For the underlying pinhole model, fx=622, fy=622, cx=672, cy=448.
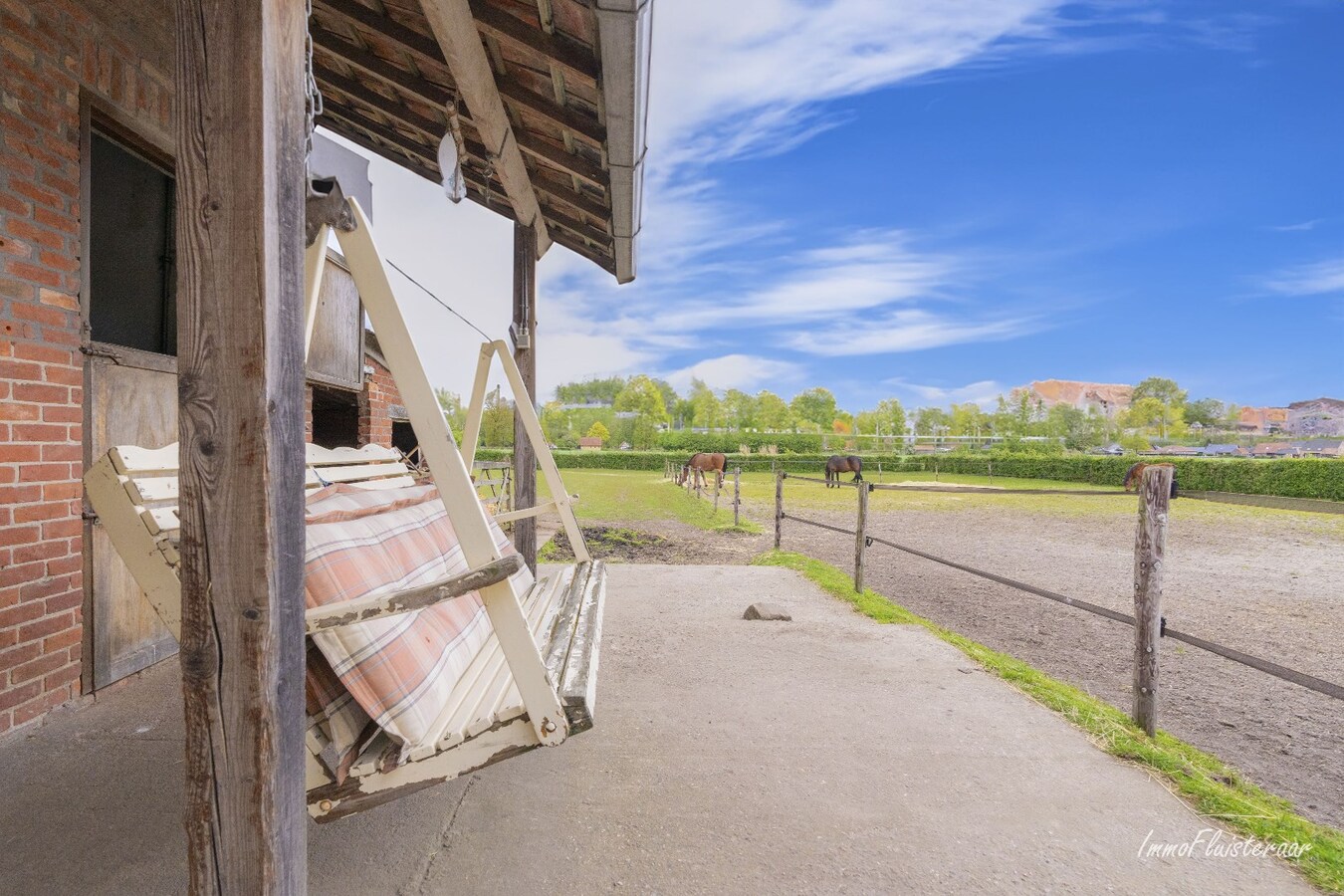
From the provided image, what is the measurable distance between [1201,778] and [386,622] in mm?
2783

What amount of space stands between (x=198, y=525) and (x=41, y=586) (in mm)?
2159

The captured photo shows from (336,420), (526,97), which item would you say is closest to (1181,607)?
(526,97)

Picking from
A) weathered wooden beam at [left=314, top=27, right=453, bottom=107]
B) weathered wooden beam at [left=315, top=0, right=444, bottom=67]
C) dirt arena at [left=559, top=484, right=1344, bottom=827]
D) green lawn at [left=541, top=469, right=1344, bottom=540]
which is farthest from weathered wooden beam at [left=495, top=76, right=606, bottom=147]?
green lawn at [left=541, top=469, right=1344, bottom=540]

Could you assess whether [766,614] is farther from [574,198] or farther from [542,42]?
[542,42]

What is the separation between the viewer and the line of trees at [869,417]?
6606 centimetres

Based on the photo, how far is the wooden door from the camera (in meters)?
2.83

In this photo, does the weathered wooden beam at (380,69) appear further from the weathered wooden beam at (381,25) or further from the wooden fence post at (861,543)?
the wooden fence post at (861,543)

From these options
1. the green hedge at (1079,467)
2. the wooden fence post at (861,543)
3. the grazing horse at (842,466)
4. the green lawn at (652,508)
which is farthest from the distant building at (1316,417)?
the wooden fence post at (861,543)

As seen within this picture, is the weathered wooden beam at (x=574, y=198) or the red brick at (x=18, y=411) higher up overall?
the weathered wooden beam at (x=574, y=198)

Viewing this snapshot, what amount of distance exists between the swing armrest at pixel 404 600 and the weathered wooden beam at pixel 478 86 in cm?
218

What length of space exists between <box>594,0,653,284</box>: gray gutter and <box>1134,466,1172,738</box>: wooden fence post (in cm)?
267

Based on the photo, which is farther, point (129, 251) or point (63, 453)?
point (129, 251)

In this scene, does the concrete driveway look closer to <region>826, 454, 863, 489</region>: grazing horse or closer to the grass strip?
the grass strip

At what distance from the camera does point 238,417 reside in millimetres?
1166
